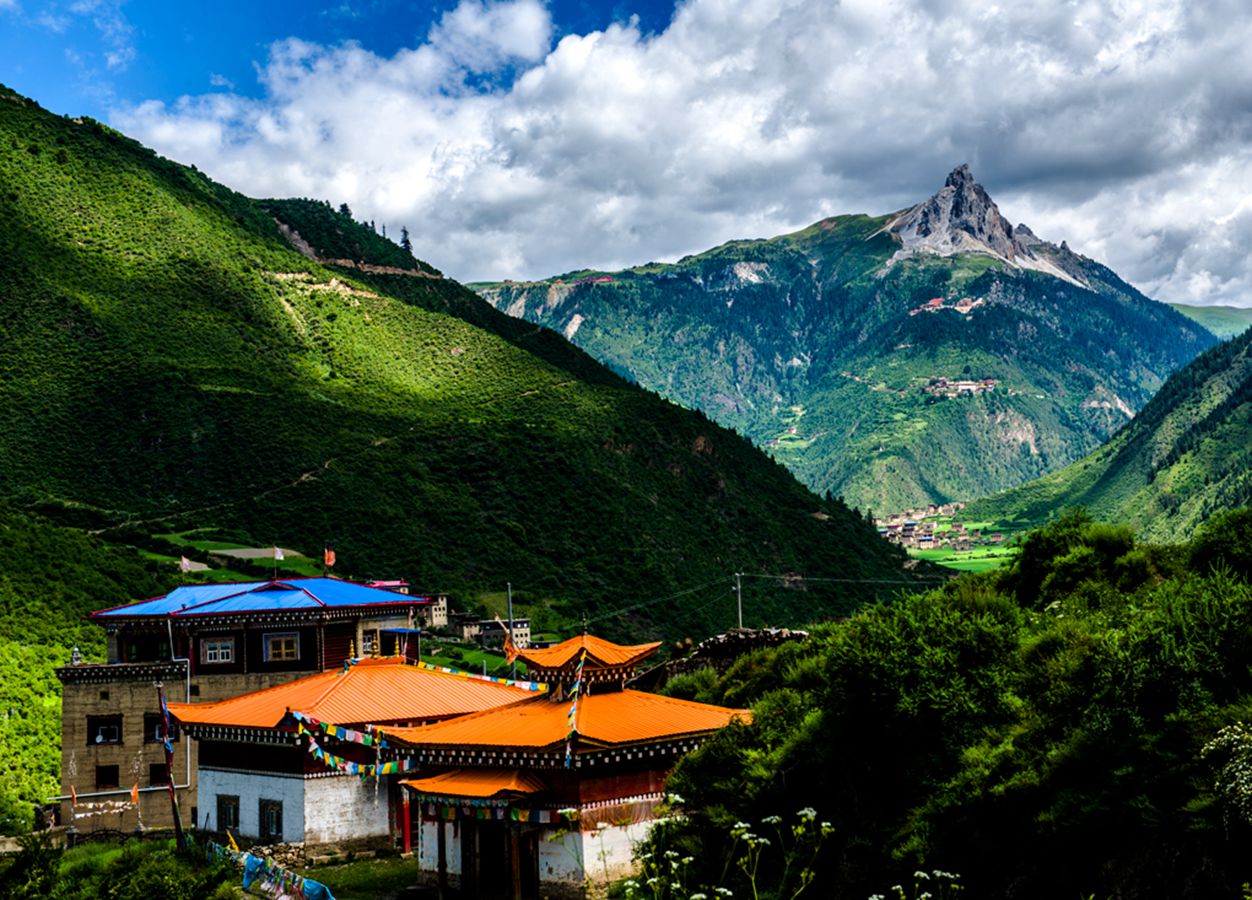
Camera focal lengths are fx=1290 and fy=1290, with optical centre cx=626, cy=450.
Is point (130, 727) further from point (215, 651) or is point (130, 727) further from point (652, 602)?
point (652, 602)

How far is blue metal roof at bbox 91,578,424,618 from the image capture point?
40.5m

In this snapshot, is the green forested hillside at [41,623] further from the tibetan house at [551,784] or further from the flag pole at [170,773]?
the tibetan house at [551,784]

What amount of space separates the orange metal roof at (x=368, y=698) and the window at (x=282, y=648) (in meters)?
4.72

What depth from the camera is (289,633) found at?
41000mm

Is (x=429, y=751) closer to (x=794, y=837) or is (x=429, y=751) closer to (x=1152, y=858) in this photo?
(x=794, y=837)

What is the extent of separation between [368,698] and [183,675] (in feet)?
36.9

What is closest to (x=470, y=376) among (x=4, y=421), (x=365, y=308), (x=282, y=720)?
(x=365, y=308)

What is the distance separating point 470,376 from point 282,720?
109 m

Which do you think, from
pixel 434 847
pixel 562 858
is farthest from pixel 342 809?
pixel 562 858

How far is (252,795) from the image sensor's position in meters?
32.5

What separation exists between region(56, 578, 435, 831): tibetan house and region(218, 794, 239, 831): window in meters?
7.74

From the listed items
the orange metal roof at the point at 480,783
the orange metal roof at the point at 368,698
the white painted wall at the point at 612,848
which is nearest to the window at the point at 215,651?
the orange metal roof at the point at 368,698

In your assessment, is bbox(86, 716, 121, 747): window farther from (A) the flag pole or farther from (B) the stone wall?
(A) the flag pole

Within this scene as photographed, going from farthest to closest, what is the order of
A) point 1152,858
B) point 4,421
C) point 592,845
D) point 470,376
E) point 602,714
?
point 470,376 → point 4,421 → point 602,714 → point 592,845 → point 1152,858
